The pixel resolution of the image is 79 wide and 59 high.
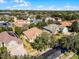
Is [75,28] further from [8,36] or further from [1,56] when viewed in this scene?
[1,56]

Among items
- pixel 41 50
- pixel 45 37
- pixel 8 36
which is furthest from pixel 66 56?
pixel 8 36

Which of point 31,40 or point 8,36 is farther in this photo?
point 31,40

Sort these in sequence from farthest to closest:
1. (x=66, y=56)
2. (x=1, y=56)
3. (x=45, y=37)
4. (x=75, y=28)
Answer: (x=75, y=28) → (x=45, y=37) → (x=66, y=56) → (x=1, y=56)

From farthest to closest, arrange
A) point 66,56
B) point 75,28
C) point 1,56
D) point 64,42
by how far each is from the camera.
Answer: point 75,28, point 64,42, point 66,56, point 1,56

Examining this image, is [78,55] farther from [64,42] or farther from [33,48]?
[33,48]

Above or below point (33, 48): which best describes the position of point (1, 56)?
above

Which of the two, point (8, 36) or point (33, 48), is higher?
point (8, 36)

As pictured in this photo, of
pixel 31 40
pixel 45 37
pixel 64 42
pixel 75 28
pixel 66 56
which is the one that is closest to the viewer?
pixel 66 56

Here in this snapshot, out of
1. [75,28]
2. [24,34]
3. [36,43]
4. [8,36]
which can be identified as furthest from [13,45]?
[75,28]

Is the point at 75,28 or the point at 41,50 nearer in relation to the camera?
the point at 41,50
